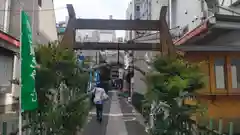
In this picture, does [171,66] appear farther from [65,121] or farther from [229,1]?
[229,1]

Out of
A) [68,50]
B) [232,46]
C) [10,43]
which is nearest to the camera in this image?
[68,50]

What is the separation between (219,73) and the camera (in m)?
8.90

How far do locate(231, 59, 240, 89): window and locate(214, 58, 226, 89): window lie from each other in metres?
0.33

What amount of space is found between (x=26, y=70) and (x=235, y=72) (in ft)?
24.1

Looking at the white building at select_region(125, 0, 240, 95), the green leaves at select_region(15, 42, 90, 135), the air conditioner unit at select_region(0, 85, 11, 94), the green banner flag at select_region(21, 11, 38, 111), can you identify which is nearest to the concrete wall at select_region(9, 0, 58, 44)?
the air conditioner unit at select_region(0, 85, 11, 94)

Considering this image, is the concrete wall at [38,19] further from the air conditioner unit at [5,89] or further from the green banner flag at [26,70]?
the green banner flag at [26,70]

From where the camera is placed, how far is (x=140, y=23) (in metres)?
6.70

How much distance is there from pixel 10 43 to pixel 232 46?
831 centimetres

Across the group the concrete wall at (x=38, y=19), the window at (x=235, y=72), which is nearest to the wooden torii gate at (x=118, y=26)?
the window at (x=235, y=72)

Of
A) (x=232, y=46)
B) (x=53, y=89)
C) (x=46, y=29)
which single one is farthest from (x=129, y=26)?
(x=46, y=29)

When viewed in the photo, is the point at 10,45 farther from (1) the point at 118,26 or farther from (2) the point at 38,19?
(2) the point at 38,19

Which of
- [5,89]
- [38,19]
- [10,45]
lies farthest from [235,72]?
[38,19]

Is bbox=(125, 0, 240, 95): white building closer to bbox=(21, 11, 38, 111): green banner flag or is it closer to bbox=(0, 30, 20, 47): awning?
bbox=(21, 11, 38, 111): green banner flag

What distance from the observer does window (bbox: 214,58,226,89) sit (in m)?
8.83
